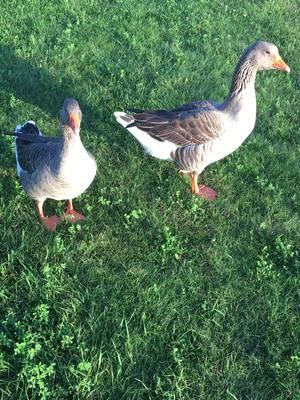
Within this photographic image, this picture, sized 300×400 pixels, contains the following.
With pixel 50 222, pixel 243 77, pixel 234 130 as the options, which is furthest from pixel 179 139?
pixel 50 222

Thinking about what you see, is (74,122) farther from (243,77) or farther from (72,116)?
(243,77)

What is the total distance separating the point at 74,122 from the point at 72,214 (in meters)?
1.17

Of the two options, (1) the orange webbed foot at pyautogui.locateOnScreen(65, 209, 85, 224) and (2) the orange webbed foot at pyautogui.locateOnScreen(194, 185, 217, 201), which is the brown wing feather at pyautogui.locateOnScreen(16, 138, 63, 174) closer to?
(1) the orange webbed foot at pyautogui.locateOnScreen(65, 209, 85, 224)

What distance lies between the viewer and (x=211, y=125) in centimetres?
498

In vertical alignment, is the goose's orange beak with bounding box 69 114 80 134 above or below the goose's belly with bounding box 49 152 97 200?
above

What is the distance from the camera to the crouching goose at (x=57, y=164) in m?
4.14

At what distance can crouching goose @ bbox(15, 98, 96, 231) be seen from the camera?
414cm

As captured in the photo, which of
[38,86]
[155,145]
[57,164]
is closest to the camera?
[57,164]

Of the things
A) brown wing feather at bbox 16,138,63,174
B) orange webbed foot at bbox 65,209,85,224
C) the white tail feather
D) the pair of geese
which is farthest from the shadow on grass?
orange webbed foot at bbox 65,209,85,224

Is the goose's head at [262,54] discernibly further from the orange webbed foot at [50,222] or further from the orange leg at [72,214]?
the orange webbed foot at [50,222]

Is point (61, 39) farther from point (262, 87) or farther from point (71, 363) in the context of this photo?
point (71, 363)

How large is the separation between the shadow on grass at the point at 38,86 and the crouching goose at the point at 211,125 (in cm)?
144

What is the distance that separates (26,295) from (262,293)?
2133mm

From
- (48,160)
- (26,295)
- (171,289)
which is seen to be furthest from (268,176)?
(26,295)
